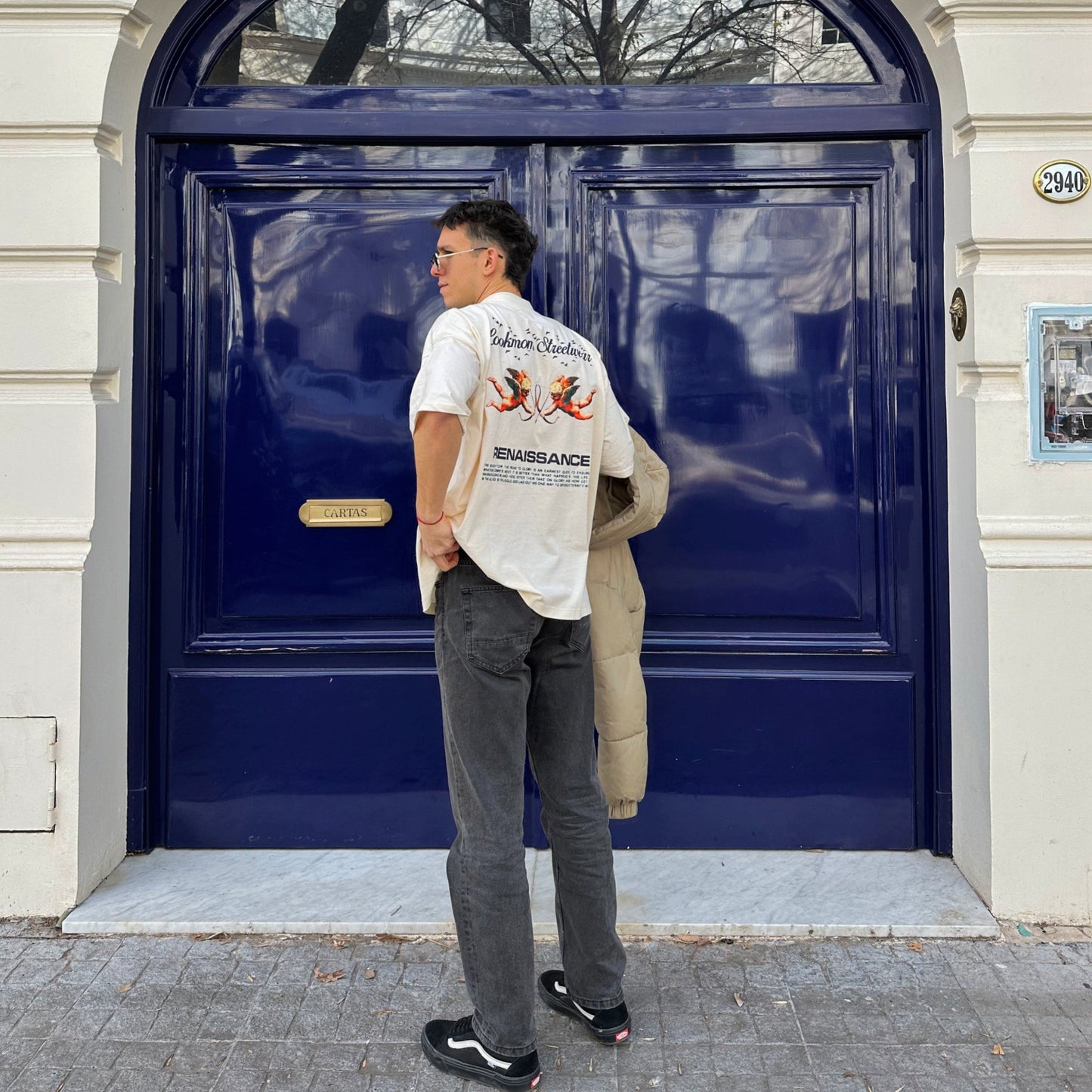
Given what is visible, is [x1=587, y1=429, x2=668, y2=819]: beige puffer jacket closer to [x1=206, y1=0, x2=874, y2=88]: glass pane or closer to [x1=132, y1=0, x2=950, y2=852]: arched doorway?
[x1=132, y1=0, x2=950, y2=852]: arched doorway

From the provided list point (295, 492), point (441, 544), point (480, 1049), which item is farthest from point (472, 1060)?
point (295, 492)

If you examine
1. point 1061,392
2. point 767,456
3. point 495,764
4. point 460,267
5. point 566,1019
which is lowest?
point 566,1019

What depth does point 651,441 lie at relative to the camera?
3.89 metres

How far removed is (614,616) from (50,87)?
2.42 m

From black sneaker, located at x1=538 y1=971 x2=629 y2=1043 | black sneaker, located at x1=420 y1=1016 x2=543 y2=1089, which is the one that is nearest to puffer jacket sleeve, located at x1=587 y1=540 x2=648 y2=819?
black sneaker, located at x1=538 y1=971 x2=629 y2=1043

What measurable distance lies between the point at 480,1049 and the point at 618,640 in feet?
3.51

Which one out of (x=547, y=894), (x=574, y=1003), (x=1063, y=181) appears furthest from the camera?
(x=547, y=894)

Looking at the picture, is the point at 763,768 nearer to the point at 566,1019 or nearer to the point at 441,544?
the point at 566,1019

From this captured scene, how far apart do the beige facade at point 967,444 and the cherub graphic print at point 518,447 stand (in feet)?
4.80

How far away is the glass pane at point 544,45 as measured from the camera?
3.88m

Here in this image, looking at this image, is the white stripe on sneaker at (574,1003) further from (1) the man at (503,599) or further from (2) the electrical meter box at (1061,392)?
(2) the electrical meter box at (1061,392)

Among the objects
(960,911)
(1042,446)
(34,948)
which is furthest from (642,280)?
(34,948)

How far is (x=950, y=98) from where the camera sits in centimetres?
365

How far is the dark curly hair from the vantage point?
277cm
